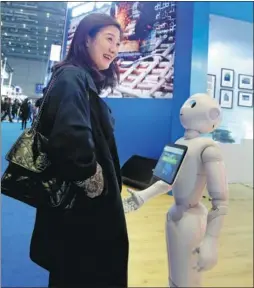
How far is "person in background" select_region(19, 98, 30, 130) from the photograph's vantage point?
64cm

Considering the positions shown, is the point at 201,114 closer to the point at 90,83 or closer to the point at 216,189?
the point at 216,189

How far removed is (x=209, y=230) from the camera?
0.70 m

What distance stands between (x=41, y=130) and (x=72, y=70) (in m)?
0.13

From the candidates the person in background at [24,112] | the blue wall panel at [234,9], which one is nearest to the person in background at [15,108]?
the person in background at [24,112]

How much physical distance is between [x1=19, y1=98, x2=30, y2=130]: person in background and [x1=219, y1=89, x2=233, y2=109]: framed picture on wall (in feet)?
1.74

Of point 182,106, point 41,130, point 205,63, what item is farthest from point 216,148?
point 41,130

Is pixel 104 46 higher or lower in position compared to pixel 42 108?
higher

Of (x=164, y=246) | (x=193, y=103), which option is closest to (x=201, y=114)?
(x=193, y=103)

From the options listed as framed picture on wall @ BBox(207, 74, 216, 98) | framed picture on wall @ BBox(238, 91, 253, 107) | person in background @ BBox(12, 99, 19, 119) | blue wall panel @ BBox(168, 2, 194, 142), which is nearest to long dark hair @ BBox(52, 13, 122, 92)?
person in background @ BBox(12, 99, 19, 119)

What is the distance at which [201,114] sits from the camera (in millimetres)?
721

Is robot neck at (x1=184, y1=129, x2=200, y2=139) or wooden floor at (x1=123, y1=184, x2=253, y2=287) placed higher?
robot neck at (x1=184, y1=129, x2=200, y2=139)

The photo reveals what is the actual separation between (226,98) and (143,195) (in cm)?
39

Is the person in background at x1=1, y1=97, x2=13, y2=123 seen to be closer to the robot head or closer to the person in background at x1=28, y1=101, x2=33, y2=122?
the person in background at x1=28, y1=101, x2=33, y2=122

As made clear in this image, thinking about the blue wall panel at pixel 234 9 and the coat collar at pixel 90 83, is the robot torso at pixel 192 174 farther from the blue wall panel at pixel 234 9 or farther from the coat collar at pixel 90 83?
the blue wall panel at pixel 234 9
